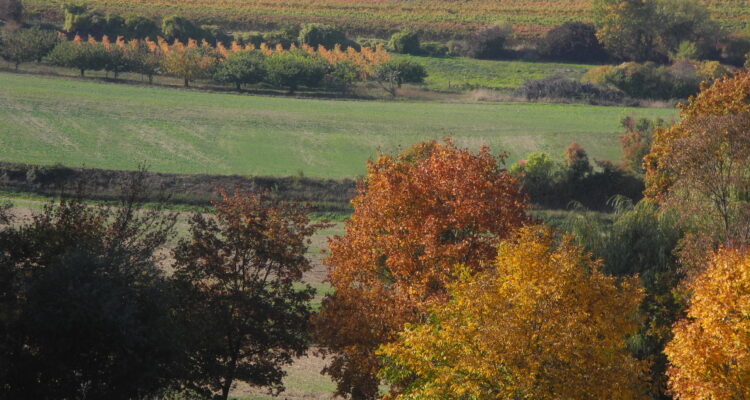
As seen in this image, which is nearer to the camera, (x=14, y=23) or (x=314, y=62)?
(x=314, y=62)

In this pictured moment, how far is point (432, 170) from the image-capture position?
115 ft

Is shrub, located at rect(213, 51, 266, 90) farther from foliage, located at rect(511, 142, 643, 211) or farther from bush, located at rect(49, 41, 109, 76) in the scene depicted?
foliage, located at rect(511, 142, 643, 211)

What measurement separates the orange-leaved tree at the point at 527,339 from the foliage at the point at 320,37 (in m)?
88.9

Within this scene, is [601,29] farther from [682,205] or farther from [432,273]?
[432,273]

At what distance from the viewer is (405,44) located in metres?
116

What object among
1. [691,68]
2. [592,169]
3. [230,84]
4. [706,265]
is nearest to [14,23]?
[230,84]

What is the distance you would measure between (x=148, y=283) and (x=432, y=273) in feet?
33.8

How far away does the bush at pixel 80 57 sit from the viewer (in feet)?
294

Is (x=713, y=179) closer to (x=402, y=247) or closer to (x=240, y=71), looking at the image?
(x=402, y=247)

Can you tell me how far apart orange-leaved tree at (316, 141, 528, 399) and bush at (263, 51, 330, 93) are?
57.2 meters

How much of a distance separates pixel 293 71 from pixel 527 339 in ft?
235

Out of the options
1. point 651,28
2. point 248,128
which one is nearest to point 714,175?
point 248,128

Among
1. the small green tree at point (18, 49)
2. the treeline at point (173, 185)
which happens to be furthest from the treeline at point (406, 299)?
the small green tree at point (18, 49)

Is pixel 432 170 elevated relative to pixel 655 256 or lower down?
elevated
